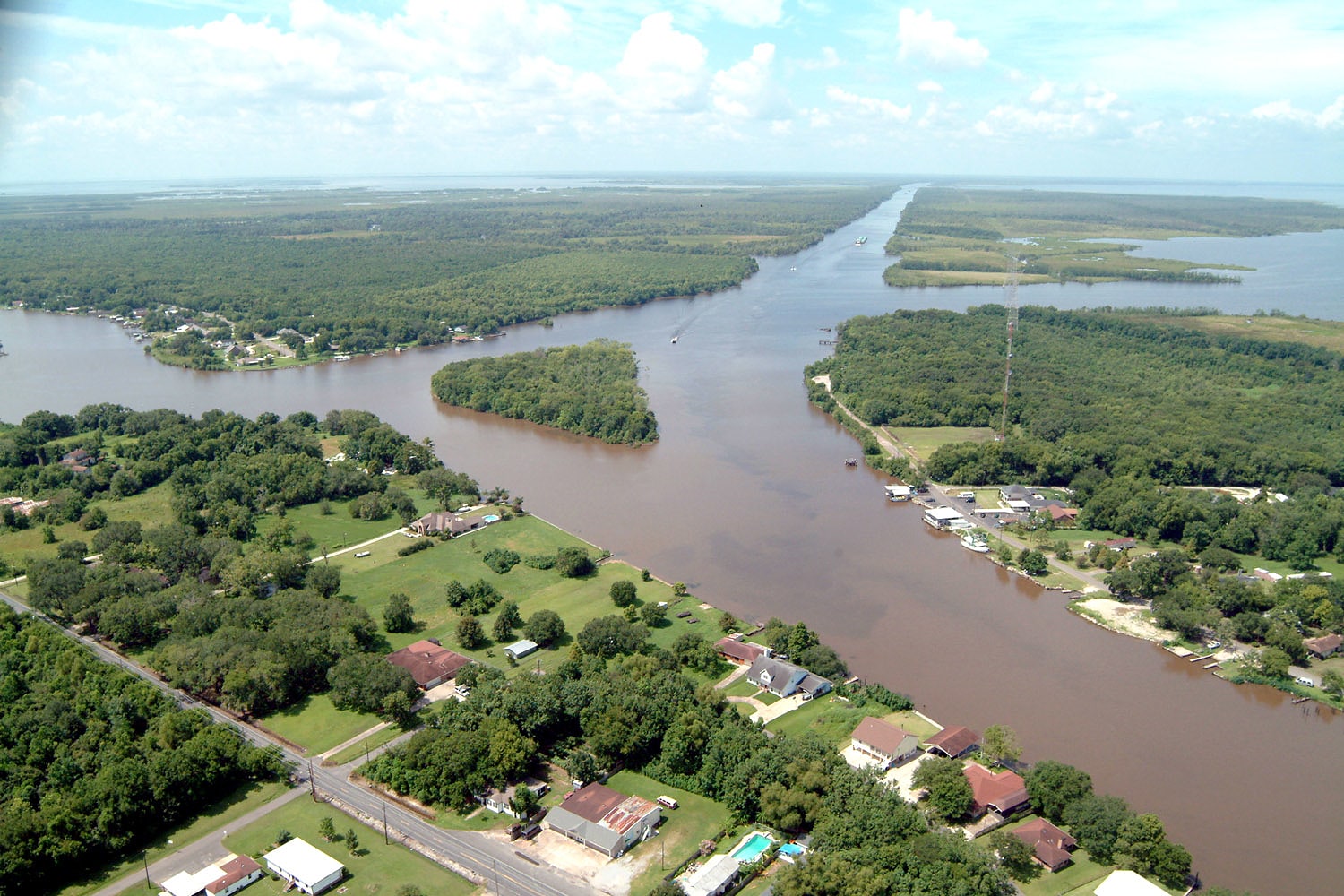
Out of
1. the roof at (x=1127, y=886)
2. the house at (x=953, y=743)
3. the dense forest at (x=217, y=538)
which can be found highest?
the dense forest at (x=217, y=538)

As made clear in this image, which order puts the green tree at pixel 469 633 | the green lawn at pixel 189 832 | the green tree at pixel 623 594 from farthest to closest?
the green tree at pixel 623 594 < the green tree at pixel 469 633 < the green lawn at pixel 189 832

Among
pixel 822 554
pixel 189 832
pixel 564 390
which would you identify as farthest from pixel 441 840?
pixel 564 390

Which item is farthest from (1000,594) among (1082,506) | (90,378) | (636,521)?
(90,378)

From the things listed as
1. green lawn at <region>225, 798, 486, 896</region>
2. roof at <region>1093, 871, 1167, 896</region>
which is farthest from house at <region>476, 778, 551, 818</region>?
roof at <region>1093, 871, 1167, 896</region>

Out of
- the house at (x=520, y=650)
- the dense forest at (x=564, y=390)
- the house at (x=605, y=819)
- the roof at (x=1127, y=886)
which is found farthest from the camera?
the dense forest at (x=564, y=390)

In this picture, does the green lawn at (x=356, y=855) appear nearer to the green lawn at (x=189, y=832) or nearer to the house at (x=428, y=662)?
the green lawn at (x=189, y=832)

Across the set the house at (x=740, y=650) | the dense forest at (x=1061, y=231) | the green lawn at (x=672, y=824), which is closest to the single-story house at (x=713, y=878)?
the green lawn at (x=672, y=824)

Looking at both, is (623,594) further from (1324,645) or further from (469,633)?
(1324,645)

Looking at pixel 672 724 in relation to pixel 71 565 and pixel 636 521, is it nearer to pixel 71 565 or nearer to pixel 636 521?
pixel 636 521
